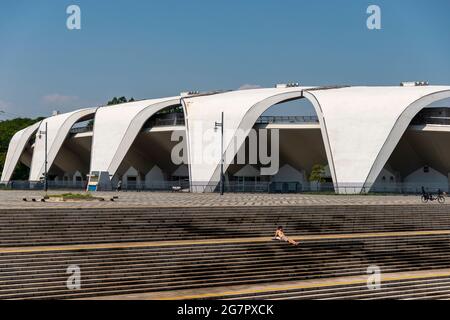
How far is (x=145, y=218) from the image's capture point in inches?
767

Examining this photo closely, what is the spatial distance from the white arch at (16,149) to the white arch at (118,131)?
17556 millimetres

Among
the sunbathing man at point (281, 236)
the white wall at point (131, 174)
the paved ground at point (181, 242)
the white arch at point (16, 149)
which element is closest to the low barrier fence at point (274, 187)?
the white wall at point (131, 174)

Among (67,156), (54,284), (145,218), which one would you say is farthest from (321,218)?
(67,156)

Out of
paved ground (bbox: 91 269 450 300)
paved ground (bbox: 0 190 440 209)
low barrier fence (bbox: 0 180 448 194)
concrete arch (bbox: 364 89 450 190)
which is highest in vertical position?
concrete arch (bbox: 364 89 450 190)

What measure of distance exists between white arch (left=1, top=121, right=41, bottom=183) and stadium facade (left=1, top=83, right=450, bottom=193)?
11.9 meters

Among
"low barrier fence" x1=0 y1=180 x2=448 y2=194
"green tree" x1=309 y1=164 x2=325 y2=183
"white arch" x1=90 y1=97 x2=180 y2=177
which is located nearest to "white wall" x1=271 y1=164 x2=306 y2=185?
"green tree" x1=309 y1=164 x2=325 y2=183

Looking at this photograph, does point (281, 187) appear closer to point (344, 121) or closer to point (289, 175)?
point (289, 175)

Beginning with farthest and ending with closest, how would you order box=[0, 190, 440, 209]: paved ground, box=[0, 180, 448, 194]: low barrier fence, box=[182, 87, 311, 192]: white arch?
box=[182, 87, 311, 192]: white arch
box=[0, 180, 448, 194]: low barrier fence
box=[0, 190, 440, 209]: paved ground

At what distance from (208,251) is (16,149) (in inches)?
2283

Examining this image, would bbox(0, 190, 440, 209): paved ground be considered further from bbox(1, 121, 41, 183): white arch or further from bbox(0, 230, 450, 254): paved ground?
bbox(1, 121, 41, 183): white arch

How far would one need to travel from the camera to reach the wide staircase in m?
15.0

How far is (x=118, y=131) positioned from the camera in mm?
49906

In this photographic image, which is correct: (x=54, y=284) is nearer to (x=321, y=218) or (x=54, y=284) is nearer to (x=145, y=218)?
(x=145, y=218)

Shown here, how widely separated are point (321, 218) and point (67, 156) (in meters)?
45.4
